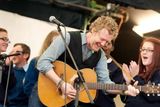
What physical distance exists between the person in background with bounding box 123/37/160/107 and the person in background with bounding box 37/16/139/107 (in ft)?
0.50

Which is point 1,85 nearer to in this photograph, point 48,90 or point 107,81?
point 48,90

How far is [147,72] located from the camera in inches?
150

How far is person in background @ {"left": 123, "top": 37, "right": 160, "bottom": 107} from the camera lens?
12.0 ft

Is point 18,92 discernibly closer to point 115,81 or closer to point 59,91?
point 59,91

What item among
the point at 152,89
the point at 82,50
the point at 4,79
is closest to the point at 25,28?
the point at 4,79

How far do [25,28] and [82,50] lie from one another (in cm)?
187

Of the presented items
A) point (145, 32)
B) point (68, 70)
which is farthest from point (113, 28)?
point (145, 32)

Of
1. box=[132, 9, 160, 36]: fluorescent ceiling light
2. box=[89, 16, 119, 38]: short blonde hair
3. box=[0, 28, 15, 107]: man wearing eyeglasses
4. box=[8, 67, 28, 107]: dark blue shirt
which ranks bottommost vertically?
box=[8, 67, 28, 107]: dark blue shirt

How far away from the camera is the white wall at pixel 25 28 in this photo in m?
5.10

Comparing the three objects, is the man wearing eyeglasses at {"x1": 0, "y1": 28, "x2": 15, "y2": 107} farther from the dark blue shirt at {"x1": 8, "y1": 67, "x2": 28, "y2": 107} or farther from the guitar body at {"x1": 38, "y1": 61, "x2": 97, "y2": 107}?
the guitar body at {"x1": 38, "y1": 61, "x2": 97, "y2": 107}

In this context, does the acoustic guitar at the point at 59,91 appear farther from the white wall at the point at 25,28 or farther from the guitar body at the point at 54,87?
the white wall at the point at 25,28

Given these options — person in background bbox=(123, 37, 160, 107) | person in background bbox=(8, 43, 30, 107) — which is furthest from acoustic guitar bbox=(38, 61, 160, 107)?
person in background bbox=(8, 43, 30, 107)

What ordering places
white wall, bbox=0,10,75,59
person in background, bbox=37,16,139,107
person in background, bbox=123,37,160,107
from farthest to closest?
white wall, bbox=0,10,75,59 → person in background, bbox=123,37,160,107 → person in background, bbox=37,16,139,107

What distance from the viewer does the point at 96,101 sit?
3902mm
